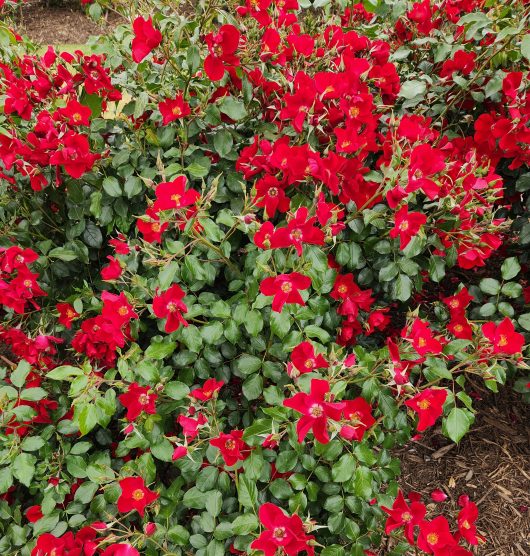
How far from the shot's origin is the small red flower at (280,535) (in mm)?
1248

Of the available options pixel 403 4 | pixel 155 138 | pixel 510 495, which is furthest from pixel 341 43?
pixel 510 495

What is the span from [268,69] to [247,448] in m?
1.34

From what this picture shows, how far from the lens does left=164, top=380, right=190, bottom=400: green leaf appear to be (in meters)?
1.51

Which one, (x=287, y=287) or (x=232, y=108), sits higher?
(x=232, y=108)

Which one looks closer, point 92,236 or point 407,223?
point 407,223

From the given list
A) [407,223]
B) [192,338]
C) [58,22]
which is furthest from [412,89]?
[58,22]

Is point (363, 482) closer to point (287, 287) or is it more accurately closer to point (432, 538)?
point (432, 538)

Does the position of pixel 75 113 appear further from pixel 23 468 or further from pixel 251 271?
pixel 23 468

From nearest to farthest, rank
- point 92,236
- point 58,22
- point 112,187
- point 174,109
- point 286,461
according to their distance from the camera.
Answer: point 286,461 < point 174,109 < point 112,187 < point 92,236 < point 58,22

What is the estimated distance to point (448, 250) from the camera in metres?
1.75

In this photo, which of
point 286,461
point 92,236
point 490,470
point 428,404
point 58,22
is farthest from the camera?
point 58,22

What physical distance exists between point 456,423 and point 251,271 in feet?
2.59

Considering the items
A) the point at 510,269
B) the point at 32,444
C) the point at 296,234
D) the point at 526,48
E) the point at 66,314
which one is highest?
the point at 526,48

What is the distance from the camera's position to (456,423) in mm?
1445
